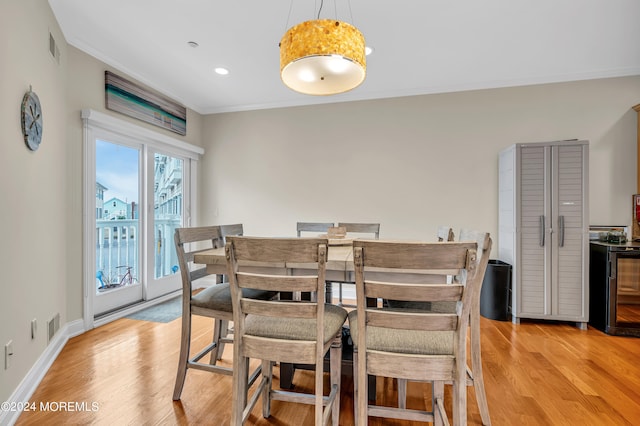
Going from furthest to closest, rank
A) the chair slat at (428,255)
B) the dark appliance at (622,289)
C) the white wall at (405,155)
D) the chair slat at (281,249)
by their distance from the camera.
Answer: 1. the white wall at (405,155)
2. the dark appliance at (622,289)
3. the chair slat at (281,249)
4. the chair slat at (428,255)

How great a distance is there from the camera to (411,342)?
1288mm

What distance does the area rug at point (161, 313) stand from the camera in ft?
10.6

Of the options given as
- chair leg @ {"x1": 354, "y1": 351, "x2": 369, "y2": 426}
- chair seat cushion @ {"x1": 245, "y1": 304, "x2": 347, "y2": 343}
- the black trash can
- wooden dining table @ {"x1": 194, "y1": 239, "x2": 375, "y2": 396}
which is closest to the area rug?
wooden dining table @ {"x1": 194, "y1": 239, "x2": 375, "y2": 396}

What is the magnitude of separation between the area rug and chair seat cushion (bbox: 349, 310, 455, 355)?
103 inches

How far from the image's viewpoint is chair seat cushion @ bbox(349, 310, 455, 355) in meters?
1.26

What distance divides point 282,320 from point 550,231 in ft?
9.65

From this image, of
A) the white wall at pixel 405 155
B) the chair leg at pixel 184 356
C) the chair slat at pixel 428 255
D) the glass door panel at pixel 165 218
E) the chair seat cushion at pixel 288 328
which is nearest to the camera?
the chair slat at pixel 428 255

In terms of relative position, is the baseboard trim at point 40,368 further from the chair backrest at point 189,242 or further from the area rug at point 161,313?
the chair backrest at point 189,242

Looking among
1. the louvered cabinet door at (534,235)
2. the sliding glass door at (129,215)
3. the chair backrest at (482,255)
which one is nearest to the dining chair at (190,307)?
the chair backrest at (482,255)

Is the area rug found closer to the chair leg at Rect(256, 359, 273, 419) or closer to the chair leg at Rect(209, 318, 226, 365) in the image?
the chair leg at Rect(209, 318, 226, 365)

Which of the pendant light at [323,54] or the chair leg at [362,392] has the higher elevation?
the pendant light at [323,54]

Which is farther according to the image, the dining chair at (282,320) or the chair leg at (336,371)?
the chair leg at (336,371)

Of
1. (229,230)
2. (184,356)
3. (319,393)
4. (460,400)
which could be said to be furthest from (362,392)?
(229,230)

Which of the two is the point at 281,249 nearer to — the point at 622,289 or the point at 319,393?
the point at 319,393
